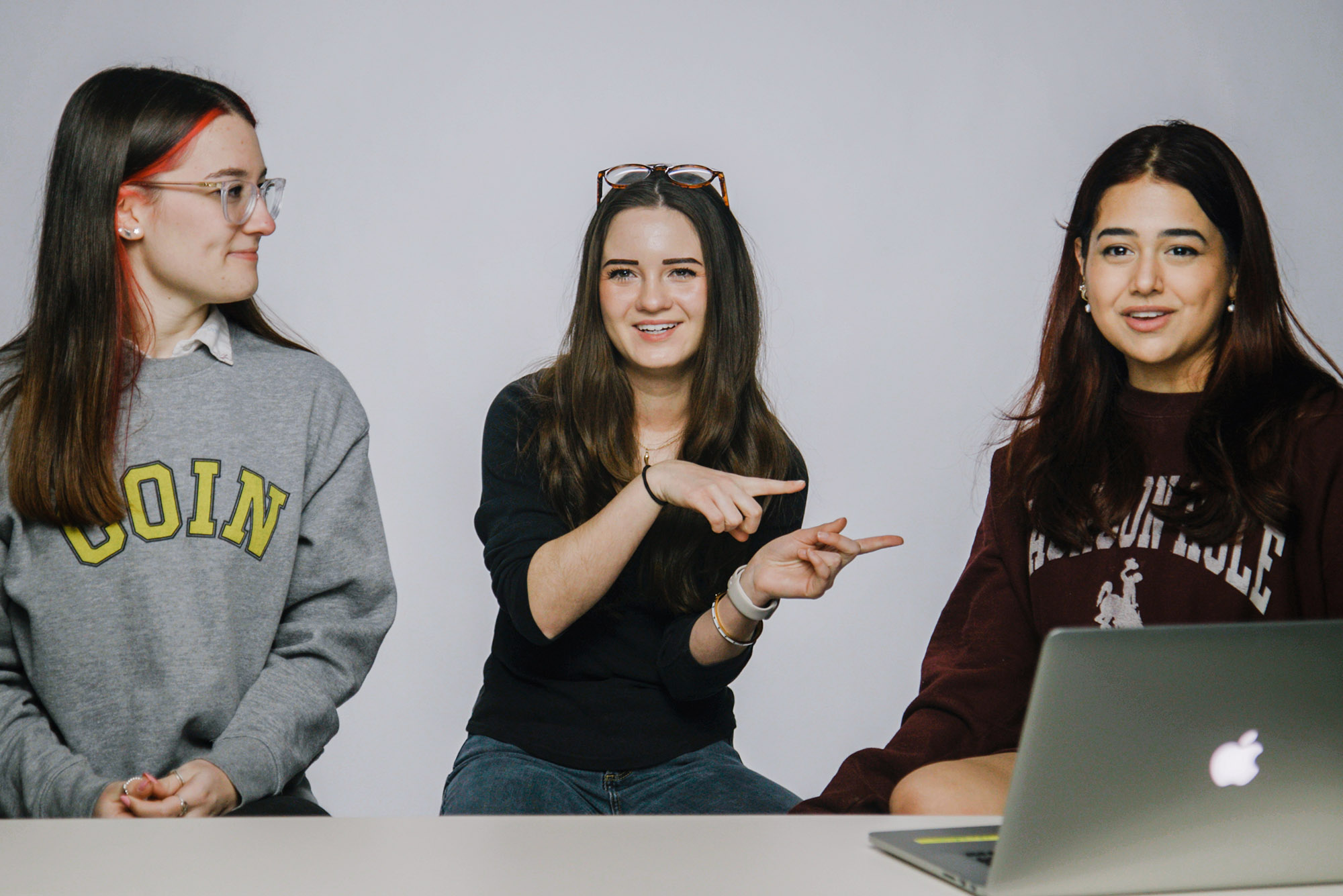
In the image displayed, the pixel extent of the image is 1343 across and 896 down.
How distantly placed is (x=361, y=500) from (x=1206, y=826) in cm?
138

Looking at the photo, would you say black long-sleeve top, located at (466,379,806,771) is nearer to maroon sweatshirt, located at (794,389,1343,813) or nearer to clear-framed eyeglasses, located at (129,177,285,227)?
maroon sweatshirt, located at (794,389,1343,813)

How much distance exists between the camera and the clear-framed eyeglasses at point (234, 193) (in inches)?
69.4

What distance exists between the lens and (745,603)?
5.85ft

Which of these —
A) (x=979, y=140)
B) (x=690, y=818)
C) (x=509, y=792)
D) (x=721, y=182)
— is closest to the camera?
(x=690, y=818)

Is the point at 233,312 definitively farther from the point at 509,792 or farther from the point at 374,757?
the point at 374,757

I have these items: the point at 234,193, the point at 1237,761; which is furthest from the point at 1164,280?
the point at 234,193

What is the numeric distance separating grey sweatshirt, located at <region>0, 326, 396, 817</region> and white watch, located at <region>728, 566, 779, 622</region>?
565 mm

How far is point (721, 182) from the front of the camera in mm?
2084

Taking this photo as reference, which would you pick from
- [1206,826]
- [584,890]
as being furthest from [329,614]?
[1206,826]

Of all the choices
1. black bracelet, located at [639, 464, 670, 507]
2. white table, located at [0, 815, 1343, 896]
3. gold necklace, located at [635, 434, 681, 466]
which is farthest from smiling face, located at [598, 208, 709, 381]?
white table, located at [0, 815, 1343, 896]

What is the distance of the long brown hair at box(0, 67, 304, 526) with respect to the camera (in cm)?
166

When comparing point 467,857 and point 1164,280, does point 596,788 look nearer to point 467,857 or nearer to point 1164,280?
point 467,857

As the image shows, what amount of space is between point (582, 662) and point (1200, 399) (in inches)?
42.3

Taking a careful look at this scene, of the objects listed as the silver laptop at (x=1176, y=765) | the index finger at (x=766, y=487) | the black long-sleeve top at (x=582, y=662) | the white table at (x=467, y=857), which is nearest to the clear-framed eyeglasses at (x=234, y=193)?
the black long-sleeve top at (x=582, y=662)
